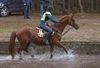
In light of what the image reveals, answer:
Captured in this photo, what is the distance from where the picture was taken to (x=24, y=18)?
100ft

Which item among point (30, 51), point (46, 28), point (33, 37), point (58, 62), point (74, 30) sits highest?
point (46, 28)

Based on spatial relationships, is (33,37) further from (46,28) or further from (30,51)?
(30,51)

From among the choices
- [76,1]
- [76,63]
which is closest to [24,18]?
[76,1]

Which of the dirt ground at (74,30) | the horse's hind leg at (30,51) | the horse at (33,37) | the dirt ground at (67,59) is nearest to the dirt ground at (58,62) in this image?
the dirt ground at (67,59)

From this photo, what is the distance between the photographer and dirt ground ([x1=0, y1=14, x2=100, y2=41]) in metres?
21.7

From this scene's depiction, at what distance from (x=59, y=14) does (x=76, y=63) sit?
54.5 ft

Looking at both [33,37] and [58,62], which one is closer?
[58,62]

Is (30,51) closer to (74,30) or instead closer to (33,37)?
(33,37)

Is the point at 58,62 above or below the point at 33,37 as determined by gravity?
below

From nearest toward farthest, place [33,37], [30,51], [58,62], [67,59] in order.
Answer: [58,62], [67,59], [33,37], [30,51]

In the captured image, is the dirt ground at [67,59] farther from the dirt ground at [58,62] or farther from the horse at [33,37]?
the horse at [33,37]

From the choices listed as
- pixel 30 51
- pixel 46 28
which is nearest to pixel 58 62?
pixel 46 28

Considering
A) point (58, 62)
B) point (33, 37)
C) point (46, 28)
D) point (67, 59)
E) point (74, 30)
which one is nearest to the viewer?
point (58, 62)

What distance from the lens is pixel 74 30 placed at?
24531mm
